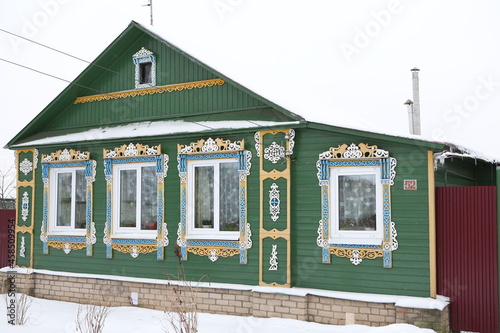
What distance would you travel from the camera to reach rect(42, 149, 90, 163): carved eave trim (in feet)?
35.2

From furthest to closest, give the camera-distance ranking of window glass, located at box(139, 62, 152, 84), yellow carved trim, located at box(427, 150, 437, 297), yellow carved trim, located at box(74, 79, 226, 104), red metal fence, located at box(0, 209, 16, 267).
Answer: red metal fence, located at box(0, 209, 16, 267), window glass, located at box(139, 62, 152, 84), yellow carved trim, located at box(74, 79, 226, 104), yellow carved trim, located at box(427, 150, 437, 297)

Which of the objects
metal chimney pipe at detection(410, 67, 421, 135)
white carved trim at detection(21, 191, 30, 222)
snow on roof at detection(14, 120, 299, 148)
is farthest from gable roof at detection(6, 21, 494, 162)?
metal chimney pipe at detection(410, 67, 421, 135)

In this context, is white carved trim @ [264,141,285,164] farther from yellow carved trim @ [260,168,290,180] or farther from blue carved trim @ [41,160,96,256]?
blue carved trim @ [41,160,96,256]

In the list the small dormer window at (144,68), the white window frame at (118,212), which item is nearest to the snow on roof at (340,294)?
the white window frame at (118,212)

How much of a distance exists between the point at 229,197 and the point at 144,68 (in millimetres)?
3276

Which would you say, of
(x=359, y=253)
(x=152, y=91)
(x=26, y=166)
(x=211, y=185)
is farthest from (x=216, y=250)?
(x=26, y=166)

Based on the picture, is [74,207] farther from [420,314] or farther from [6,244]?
[420,314]

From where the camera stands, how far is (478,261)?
7406 mm

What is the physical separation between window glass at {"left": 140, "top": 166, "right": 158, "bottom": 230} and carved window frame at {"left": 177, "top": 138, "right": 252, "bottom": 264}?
704 millimetres

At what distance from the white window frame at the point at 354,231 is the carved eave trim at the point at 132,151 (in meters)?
3.40

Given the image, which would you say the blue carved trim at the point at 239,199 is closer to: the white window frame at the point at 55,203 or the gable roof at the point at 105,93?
the gable roof at the point at 105,93

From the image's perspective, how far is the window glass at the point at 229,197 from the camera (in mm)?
9148

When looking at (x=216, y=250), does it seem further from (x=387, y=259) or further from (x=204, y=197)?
(x=387, y=259)

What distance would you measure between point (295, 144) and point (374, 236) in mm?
1905
